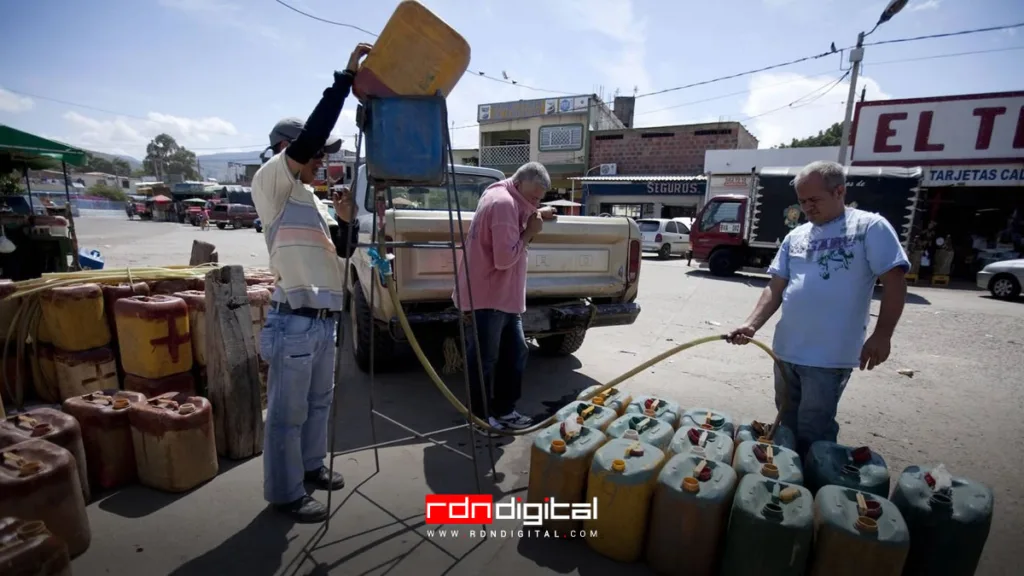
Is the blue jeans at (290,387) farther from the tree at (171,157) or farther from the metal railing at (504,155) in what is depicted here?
the tree at (171,157)

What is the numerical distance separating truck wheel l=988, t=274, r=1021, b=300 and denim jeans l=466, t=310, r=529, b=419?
42.8 ft

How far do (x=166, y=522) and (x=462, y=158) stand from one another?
3287 centimetres

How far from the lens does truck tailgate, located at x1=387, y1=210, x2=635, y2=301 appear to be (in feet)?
12.4

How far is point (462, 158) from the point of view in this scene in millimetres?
33688

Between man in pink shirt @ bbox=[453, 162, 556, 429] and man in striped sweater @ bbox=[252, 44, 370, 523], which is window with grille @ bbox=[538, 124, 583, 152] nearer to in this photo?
man in pink shirt @ bbox=[453, 162, 556, 429]

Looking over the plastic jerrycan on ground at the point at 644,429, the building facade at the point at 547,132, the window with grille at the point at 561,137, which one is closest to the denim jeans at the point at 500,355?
the plastic jerrycan on ground at the point at 644,429

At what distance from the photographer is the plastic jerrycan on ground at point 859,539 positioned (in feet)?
5.91

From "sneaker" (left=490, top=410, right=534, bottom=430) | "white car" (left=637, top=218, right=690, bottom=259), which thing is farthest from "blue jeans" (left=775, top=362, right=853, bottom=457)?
"white car" (left=637, top=218, right=690, bottom=259)

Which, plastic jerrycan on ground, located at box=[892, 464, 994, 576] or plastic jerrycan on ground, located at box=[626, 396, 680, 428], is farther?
plastic jerrycan on ground, located at box=[626, 396, 680, 428]

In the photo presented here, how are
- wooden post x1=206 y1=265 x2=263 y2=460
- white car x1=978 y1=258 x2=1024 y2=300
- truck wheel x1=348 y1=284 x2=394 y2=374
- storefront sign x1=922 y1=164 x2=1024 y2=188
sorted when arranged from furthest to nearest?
1. storefront sign x1=922 y1=164 x2=1024 y2=188
2. white car x1=978 y1=258 x2=1024 y2=300
3. truck wheel x1=348 y1=284 x2=394 y2=374
4. wooden post x1=206 y1=265 x2=263 y2=460

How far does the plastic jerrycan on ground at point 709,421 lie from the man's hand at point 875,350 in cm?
73

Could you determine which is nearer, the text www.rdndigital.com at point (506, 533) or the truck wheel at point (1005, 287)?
the text www.rdndigital.com at point (506, 533)

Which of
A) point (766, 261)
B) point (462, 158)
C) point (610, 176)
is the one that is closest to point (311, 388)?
point (766, 261)

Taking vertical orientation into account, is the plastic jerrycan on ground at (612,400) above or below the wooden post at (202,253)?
below
